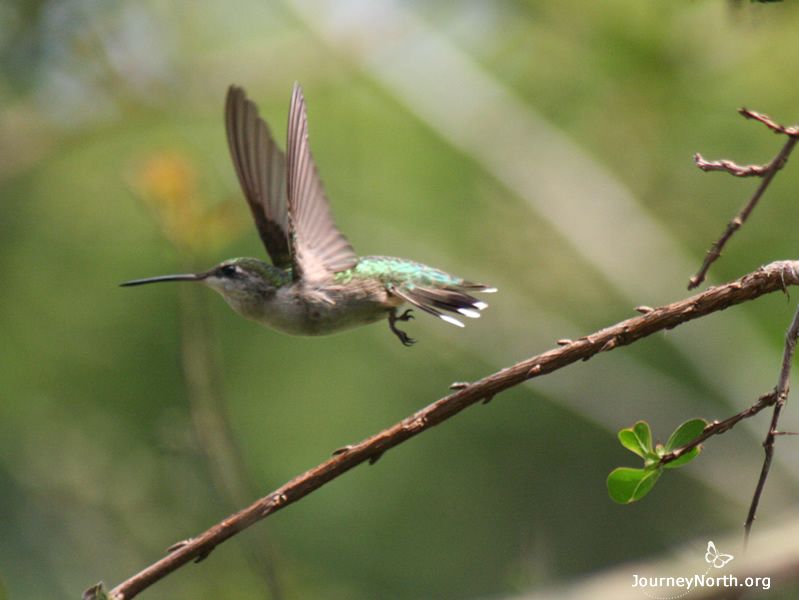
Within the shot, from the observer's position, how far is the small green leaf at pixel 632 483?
2.24 metres

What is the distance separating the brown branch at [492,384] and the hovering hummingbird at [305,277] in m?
1.04

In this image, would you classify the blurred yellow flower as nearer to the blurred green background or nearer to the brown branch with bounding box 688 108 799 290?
the blurred green background

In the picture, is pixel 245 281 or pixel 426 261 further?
pixel 426 261

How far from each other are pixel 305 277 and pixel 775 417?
6.30 feet

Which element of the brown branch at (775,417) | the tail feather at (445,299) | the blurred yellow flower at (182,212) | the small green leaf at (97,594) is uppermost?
the blurred yellow flower at (182,212)

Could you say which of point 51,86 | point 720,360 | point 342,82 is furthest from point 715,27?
point 51,86

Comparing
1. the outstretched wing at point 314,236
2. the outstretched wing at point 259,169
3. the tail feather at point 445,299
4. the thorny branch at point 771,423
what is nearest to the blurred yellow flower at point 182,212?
the outstretched wing at point 259,169

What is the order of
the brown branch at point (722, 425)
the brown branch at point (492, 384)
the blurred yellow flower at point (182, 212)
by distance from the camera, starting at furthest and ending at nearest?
the blurred yellow flower at point (182, 212) → the brown branch at point (492, 384) → the brown branch at point (722, 425)

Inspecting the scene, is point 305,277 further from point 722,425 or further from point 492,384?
point 722,425

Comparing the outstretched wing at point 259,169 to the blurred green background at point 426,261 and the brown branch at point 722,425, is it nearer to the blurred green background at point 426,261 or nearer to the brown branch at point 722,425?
the brown branch at point 722,425

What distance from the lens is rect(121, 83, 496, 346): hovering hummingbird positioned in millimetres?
3367

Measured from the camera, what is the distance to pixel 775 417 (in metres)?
1.92

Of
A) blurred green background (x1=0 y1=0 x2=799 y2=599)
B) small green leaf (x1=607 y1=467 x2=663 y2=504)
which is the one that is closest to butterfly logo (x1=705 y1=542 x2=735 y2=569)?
small green leaf (x1=607 y1=467 x2=663 y2=504)

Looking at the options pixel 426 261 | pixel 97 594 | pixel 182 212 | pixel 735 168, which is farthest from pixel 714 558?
pixel 426 261
